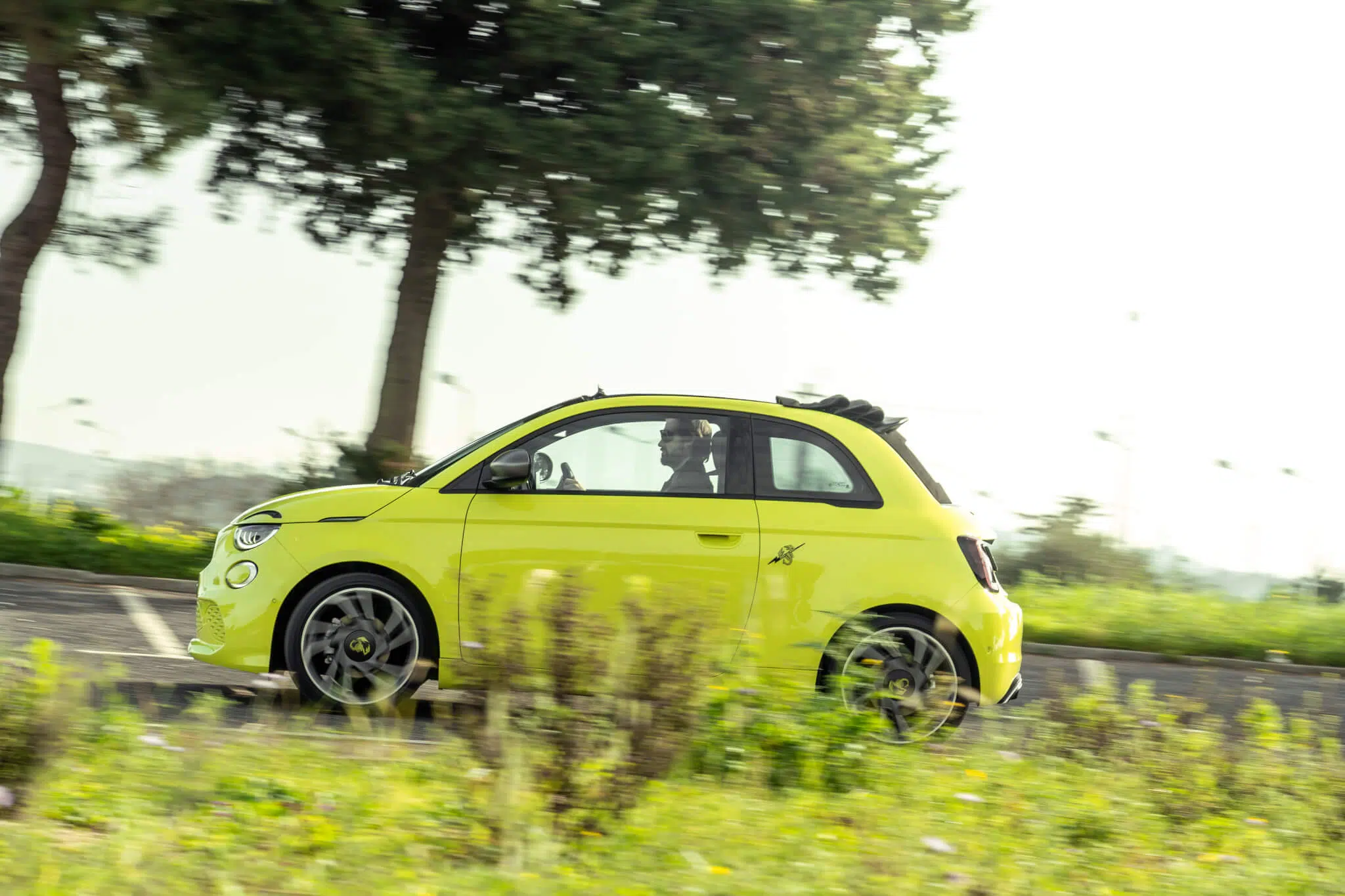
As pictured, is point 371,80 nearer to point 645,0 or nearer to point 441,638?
point 645,0

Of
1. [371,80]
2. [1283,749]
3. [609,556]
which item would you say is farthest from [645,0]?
[1283,749]

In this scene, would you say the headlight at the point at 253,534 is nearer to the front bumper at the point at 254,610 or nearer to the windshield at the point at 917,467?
the front bumper at the point at 254,610

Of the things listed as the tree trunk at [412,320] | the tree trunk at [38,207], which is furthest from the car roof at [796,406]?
the tree trunk at [38,207]

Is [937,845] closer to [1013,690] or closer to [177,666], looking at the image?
[1013,690]

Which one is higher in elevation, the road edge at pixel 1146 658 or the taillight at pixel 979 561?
the taillight at pixel 979 561

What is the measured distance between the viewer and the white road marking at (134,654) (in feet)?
29.1

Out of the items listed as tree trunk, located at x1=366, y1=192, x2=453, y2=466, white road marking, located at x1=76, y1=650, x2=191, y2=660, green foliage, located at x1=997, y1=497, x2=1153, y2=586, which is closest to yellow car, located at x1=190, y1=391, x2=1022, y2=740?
white road marking, located at x1=76, y1=650, x2=191, y2=660

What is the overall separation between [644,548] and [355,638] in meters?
1.55

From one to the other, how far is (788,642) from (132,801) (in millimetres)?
3353

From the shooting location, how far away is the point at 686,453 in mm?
7418

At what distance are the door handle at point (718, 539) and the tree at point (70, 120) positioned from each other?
9.85 meters

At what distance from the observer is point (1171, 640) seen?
12.8 m

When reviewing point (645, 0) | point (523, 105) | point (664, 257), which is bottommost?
point (664, 257)

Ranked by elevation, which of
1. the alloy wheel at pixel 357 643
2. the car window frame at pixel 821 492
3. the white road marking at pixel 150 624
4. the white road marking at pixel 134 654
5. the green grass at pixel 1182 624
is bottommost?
the white road marking at pixel 134 654
